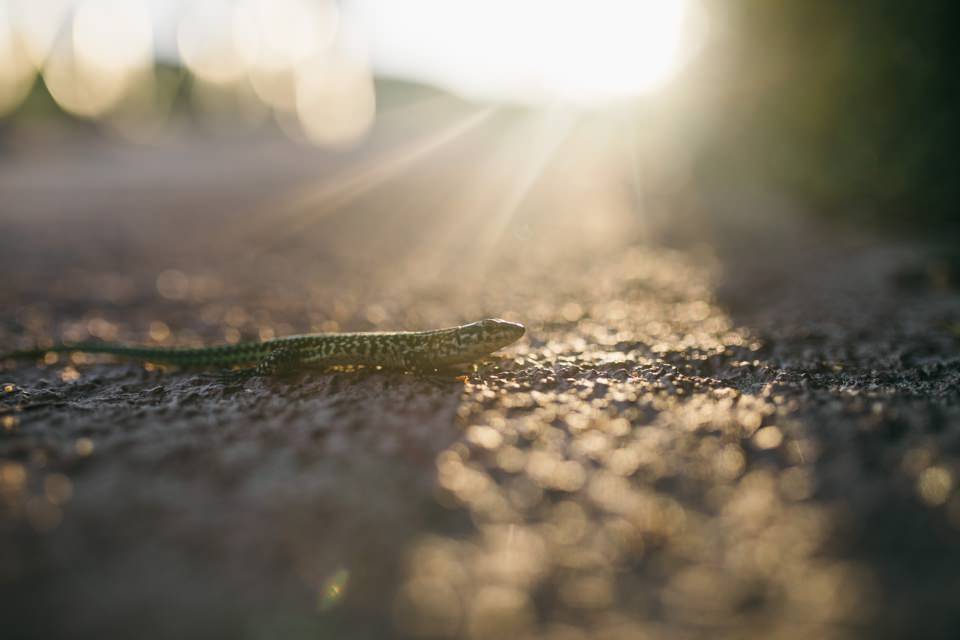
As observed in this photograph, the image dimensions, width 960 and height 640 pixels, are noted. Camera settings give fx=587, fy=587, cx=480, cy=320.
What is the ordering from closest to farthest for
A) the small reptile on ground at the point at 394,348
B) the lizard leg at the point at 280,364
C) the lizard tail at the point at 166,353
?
the small reptile on ground at the point at 394,348, the lizard leg at the point at 280,364, the lizard tail at the point at 166,353

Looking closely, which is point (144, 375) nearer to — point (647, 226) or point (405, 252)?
point (405, 252)


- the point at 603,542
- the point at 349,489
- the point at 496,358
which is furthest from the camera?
the point at 496,358

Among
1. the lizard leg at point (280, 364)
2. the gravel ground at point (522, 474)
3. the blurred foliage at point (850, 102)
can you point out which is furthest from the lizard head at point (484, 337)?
the blurred foliage at point (850, 102)

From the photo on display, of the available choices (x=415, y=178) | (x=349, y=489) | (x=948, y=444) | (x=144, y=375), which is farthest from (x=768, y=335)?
(x=415, y=178)

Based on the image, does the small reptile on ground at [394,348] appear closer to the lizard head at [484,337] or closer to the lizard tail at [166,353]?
the lizard head at [484,337]

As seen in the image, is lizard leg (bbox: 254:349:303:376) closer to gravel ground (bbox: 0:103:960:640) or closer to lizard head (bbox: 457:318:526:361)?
gravel ground (bbox: 0:103:960:640)

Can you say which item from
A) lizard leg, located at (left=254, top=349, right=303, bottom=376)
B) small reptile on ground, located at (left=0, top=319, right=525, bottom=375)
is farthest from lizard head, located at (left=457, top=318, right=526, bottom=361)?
lizard leg, located at (left=254, top=349, right=303, bottom=376)
